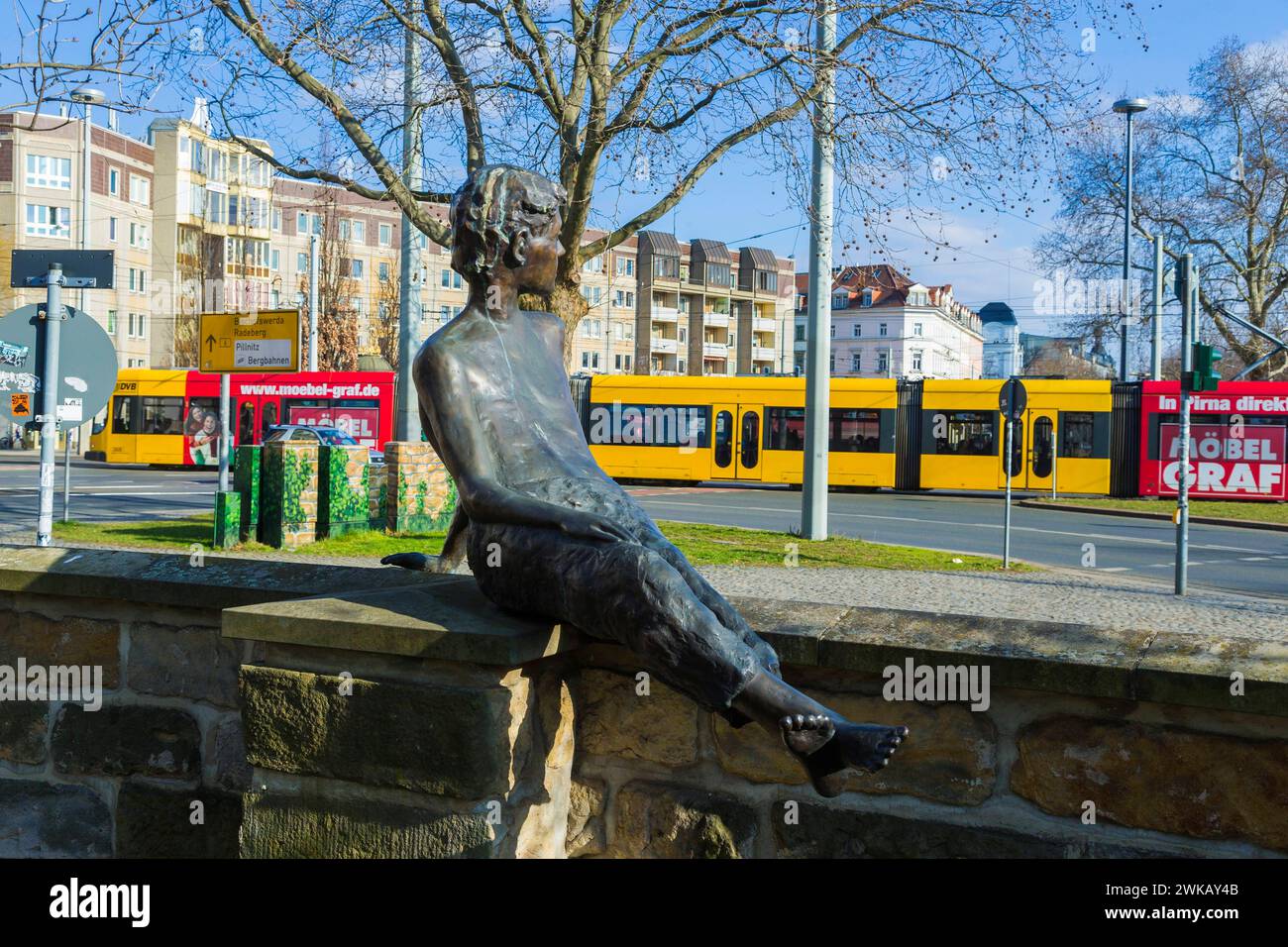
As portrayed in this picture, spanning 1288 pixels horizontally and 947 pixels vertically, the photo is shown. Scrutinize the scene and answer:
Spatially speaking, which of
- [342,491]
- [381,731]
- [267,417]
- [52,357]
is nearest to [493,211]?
[381,731]

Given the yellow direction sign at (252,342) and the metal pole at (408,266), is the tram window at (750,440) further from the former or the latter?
the yellow direction sign at (252,342)

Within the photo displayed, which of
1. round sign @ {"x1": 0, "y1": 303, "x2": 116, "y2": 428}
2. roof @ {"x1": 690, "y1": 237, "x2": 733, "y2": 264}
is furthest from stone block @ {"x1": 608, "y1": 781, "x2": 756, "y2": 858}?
roof @ {"x1": 690, "y1": 237, "x2": 733, "y2": 264}

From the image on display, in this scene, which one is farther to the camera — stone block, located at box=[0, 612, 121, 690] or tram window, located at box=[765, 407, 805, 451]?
tram window, located at box=[765, 407, 805, 451]

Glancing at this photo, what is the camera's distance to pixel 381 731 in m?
2.80

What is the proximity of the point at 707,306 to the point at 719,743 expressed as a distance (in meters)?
99.0

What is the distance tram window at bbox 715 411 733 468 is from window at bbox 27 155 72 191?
144 ft

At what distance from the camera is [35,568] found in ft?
12.3

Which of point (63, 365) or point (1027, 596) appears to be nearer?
point (63, 365)

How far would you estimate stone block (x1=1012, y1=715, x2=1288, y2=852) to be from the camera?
2525 mm

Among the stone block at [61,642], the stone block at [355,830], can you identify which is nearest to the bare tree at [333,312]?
the stone block at [61,642]

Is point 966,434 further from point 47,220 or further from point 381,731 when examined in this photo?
point 47,220

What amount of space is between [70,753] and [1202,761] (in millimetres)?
3159

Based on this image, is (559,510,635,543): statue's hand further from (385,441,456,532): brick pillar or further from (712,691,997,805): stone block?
(385,441,456,532): brick pillar
